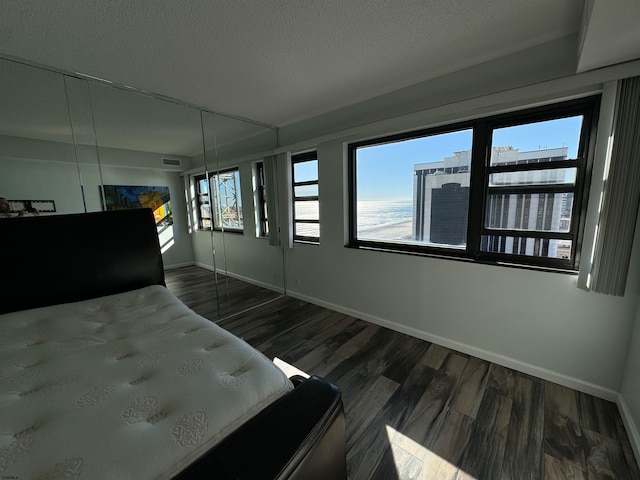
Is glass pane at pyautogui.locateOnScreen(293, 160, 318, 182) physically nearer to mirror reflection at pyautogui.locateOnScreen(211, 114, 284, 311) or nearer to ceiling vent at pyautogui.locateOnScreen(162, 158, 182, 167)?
mirror reflection at pyautogui.locateOnScreen(211, 114, 284, 311)

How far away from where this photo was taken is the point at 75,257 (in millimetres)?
1876

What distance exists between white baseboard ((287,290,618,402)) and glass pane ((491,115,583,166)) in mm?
1697

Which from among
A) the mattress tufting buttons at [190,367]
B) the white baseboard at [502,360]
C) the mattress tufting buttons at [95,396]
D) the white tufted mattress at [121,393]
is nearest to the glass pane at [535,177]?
the white baseboard at [502,360]

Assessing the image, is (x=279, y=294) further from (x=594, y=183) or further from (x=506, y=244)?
(x=594, y=183)

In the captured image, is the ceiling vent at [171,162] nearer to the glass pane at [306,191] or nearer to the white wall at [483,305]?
the glass pane at [306,191]

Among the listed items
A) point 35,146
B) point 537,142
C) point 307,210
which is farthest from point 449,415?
point 35,146

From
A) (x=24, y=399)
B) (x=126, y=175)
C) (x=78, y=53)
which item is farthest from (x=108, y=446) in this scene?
(x=78, y=53)

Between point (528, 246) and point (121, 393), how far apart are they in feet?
9.17

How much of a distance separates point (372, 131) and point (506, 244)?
170 cm

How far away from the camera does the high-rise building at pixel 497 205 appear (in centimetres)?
195

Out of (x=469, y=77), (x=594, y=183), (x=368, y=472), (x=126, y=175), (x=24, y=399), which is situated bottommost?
(x=368, y=472)

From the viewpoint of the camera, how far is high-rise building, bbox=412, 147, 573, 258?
6.39ft

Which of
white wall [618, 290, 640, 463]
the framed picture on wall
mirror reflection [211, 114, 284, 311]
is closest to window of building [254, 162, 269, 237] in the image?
mirror reflection [211, 114, 284, 311]

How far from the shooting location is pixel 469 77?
83.4 inches
